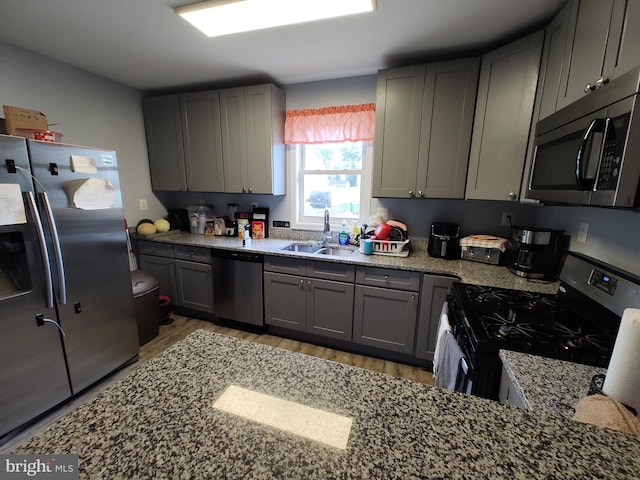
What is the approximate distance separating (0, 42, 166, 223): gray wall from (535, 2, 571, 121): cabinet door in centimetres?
335

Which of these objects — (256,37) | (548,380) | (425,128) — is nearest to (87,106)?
(256,37)

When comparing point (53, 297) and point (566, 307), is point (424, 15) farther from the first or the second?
point (53, 297)

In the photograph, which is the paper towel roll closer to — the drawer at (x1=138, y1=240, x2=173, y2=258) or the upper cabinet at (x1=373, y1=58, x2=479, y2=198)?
the upper cabinet at (x1=373, y1=58, x2=479, y2=198)

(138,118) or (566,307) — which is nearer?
(566,307)

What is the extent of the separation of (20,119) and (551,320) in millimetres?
3045

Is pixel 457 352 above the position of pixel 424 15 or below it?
below

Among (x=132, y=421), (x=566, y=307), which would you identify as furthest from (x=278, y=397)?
(x=566, y=307)

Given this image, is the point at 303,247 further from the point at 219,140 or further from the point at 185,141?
the point at 185,141

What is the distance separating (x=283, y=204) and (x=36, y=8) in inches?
83.9

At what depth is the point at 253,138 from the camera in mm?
2633

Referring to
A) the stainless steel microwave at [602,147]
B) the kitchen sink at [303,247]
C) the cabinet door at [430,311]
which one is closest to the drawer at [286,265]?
the kitchen sink at [303,247]

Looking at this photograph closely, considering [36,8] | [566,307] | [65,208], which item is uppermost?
[36,8]

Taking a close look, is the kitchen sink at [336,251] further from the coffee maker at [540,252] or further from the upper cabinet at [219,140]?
the coffee maker at [540,252]

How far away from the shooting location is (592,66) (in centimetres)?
114
